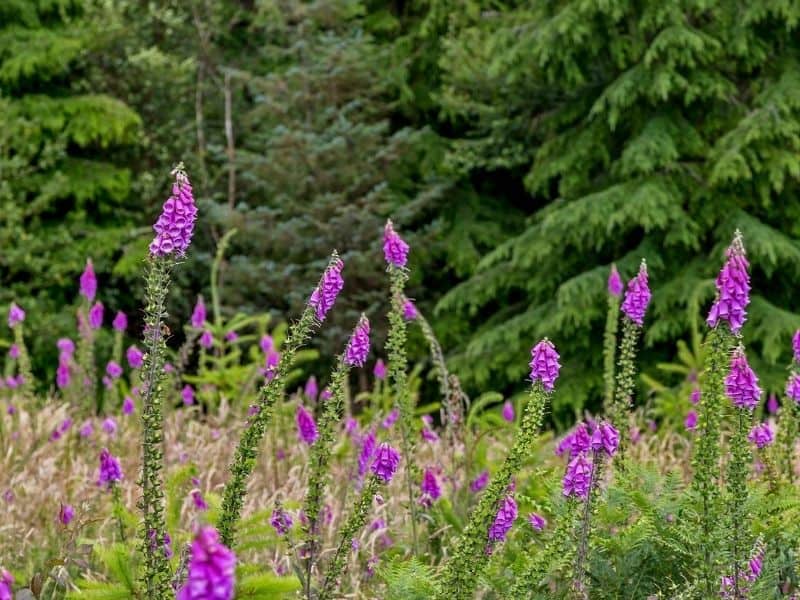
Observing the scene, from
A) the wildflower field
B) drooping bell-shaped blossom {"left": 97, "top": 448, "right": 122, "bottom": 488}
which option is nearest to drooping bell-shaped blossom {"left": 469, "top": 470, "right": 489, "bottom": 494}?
the wildflower field

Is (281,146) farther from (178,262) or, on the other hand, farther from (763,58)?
(178,262)

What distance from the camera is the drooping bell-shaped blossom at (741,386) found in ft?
8.00

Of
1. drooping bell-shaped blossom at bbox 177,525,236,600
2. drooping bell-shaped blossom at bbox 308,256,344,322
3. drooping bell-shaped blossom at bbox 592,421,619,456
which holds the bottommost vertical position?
drooping bell-shaped blossom at bbox 592,421,619,456

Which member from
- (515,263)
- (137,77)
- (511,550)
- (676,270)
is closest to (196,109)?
(137,77)

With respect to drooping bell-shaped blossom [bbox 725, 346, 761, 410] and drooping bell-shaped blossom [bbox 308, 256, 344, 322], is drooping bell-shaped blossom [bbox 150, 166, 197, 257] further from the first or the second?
drooping bell-shaped blossom [bbox 725, 346, 761, 410]

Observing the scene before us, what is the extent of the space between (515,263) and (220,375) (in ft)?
12.6

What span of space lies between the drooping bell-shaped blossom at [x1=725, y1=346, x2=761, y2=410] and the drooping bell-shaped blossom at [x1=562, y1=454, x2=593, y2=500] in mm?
369

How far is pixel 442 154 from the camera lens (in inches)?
482

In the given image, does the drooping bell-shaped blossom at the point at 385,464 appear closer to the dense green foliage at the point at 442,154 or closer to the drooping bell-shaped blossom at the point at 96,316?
the drooping bell-shaped blossom at the point at 96,316

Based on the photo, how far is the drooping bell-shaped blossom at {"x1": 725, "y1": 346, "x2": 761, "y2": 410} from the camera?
244 centimetres

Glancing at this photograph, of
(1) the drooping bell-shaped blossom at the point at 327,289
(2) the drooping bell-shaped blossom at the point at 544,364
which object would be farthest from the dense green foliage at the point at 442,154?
(1) the drooping bell-shaped blossom at the point at 327,289

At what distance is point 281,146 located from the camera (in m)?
11.8

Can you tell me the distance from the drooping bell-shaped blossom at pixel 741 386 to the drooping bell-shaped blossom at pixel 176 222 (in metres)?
1.26

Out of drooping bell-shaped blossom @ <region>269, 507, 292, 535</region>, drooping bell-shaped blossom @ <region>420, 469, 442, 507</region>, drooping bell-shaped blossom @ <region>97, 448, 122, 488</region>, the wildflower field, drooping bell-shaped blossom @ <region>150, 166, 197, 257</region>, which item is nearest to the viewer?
drooping bell-shaped blossom @ <region>150, 166, 197, 257</region>
